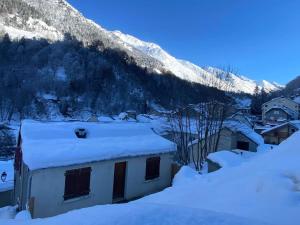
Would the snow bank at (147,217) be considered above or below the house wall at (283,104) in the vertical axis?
below

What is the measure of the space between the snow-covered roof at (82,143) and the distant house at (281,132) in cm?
2867

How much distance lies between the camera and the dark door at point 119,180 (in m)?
12.8

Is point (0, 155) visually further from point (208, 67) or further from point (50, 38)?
point (50, 38)

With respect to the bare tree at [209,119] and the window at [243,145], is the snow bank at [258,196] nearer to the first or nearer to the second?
the bare tree at [209,119]

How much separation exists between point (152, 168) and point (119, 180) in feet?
6.88

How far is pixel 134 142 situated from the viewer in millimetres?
13656

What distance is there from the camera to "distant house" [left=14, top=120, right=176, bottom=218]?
10.2 m

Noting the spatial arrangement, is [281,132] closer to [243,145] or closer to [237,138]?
[243,145]

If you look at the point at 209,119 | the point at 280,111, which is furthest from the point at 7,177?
the point at 280,111

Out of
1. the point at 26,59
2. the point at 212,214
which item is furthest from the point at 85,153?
the point at 26,59

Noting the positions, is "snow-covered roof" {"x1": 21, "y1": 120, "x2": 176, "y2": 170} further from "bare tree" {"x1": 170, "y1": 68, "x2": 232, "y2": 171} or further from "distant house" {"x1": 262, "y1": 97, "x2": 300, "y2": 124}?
"distant house" {"x1": 262, "y1": 97, "x2": 300, "y2": 124}

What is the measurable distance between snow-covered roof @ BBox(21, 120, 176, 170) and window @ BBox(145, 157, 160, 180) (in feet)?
1.63

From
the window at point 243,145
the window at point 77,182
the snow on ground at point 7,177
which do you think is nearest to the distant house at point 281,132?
the window at point 243,145

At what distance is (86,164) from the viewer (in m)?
11.3
